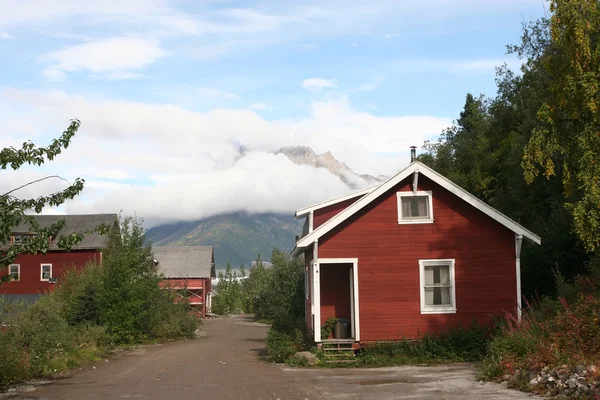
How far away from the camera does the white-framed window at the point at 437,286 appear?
2469 cm

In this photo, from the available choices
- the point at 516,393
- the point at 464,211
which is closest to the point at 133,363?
the point at 464,211

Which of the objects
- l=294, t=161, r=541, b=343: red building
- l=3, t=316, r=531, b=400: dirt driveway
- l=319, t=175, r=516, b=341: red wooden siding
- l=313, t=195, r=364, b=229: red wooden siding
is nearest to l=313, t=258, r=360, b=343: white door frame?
l=294, t=161, r=541, b=343: red building

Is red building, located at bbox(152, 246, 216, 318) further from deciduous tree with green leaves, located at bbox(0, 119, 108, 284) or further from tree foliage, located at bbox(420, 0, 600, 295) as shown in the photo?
deciduous tree with green leaves, located at bbox(0, 119, 108, 284)

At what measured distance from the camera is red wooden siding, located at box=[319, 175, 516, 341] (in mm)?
24656

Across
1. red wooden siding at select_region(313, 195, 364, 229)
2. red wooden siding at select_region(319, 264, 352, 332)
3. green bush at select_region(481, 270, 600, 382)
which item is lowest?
green bush at select_region(481, 270, 600, 382)

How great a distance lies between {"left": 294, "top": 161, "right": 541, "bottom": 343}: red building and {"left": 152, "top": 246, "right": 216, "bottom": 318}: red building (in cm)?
5183

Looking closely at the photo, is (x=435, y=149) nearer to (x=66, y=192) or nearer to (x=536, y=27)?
(x=536, y=27)

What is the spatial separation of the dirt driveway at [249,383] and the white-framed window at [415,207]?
5.30m

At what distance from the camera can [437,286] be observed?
24938mm

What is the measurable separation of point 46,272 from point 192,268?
2213 cm

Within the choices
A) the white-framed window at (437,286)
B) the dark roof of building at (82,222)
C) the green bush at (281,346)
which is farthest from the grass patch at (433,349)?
the dark roof of building at (82,222)

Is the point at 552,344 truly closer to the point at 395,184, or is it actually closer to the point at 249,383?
the point at 249,383

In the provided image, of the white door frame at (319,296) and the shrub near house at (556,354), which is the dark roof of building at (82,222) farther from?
the shrub near house at (556,354)

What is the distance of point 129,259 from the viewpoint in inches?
1394
